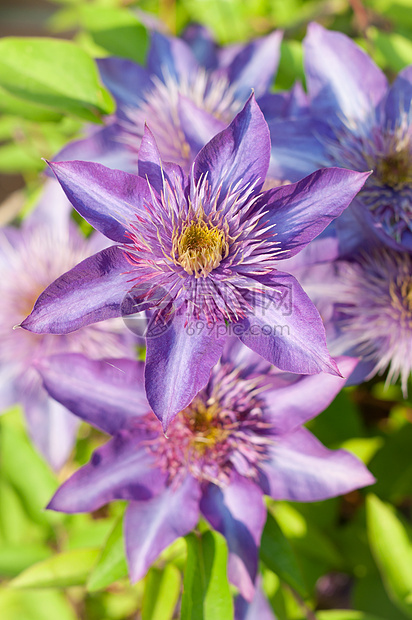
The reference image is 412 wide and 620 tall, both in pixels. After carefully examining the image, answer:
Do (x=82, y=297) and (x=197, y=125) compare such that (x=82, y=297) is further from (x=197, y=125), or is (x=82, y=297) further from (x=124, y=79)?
(x=124, y=79)

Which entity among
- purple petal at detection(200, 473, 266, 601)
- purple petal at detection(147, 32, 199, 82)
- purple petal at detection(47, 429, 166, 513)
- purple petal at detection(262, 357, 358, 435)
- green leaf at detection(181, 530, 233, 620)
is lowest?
green leaf at detection(181, 530, 233, 620)

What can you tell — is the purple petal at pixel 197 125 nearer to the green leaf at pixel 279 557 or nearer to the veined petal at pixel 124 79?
the veined petal at pixel 124 79

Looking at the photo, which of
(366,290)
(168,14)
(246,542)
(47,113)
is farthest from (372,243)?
(168,14)

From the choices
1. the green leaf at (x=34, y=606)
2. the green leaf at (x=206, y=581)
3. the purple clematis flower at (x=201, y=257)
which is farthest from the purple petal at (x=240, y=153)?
the green leaf at (x=34, y=606)

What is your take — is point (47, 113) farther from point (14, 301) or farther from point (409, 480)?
point (409, 480)

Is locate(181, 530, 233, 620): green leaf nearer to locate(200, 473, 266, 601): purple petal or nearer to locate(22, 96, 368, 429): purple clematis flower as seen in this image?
locate(200, 473, 266, 601): purple petal

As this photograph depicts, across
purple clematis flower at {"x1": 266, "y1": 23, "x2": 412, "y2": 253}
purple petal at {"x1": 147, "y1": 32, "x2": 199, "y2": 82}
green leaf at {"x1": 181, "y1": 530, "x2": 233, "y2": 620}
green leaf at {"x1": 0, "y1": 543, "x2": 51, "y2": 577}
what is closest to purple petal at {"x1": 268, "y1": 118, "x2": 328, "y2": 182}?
purple clematis flower at {"x1": 266, "y1": 23, "x2": 412, "y2": 253}
